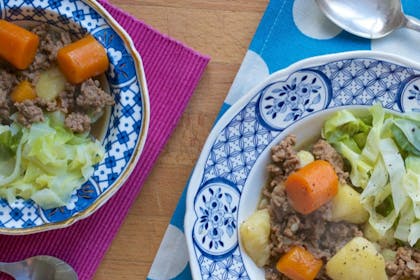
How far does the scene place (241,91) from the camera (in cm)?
191

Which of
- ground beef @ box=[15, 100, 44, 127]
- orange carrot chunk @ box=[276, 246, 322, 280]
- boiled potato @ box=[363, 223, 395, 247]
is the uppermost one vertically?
ground beef @ box=[15, 100, 44, 127]

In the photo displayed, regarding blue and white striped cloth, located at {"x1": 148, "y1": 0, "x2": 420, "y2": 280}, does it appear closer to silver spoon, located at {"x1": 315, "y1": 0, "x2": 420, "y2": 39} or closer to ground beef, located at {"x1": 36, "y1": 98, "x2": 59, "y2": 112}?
silver spoon, located at {"x1": 315, "y1": 0, "x2": 420, "y2": 39}

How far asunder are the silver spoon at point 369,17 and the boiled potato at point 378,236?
568mm

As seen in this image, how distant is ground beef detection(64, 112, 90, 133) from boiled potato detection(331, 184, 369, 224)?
0.72 meters

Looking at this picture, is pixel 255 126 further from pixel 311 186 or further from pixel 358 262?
pixel 358 262

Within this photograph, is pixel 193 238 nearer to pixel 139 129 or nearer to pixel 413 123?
pixel 139 129

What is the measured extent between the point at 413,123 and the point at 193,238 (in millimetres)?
690

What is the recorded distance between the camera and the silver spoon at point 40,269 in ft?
6.16

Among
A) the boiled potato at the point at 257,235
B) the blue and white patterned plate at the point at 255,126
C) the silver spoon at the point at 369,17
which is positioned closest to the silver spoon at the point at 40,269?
the blue and white patterned plate at the point at 255,126

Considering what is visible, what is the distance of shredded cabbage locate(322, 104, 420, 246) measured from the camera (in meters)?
1.77

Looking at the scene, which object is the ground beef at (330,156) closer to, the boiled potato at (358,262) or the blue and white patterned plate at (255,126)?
the blue and white patterned plate at (255,126)

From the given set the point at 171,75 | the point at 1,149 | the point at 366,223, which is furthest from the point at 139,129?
the point at 366,223

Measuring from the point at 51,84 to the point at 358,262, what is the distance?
3.17 ft

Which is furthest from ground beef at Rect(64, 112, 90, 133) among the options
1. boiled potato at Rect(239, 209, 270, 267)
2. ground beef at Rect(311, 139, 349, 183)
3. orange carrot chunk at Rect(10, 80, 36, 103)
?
ground beef at Rect(311, 139, 349, 183)
